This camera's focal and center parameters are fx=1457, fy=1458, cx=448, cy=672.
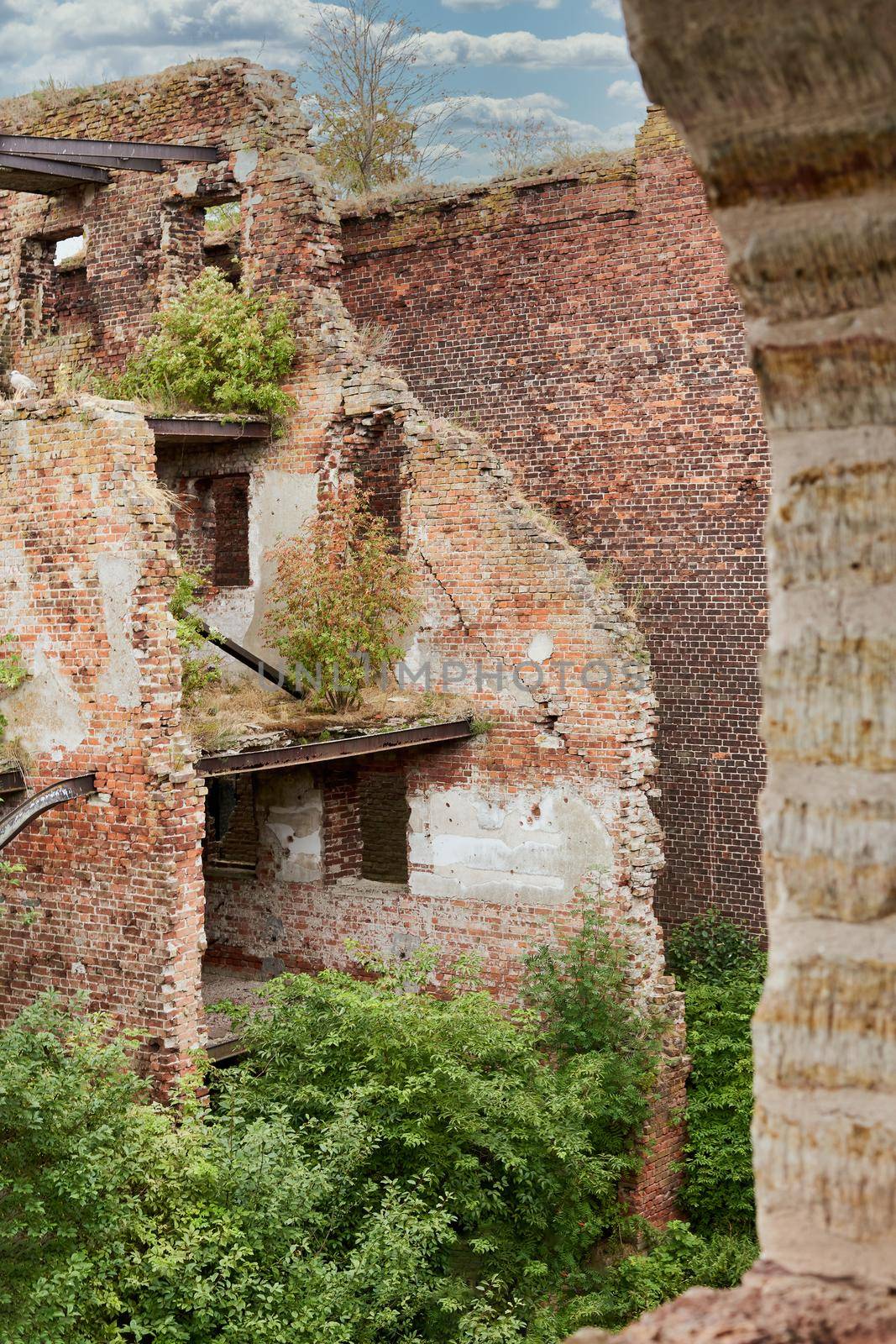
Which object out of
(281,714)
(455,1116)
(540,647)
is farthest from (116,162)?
(455,1116)

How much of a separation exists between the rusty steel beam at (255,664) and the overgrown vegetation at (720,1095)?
4.07 meters

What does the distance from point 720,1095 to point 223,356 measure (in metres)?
6.84

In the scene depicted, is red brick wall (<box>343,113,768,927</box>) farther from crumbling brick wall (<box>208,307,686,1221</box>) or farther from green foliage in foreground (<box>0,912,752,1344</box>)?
green foliage in foreground (<box>0,912,752,1344</box>)

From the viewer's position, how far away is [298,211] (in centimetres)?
1199

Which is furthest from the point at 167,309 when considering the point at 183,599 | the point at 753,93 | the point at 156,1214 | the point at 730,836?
the point at 753,93

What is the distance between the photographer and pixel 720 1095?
10703 mm

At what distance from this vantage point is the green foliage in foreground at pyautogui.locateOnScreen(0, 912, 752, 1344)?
7.34m

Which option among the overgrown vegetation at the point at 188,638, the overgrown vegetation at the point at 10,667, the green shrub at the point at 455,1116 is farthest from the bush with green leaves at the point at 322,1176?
the overgrown vegetation at the point at 10,667

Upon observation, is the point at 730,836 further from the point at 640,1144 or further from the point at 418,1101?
the point at 418,1101

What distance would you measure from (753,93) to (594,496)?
11436 millimetres

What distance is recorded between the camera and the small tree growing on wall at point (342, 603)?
35.3ft

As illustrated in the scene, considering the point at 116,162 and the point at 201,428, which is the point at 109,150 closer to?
the point at 116,162

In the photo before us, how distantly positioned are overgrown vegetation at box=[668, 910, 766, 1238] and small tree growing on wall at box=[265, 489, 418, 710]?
3.76 meters

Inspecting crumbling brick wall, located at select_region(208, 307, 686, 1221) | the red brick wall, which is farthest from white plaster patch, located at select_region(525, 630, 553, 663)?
the red brick wall
